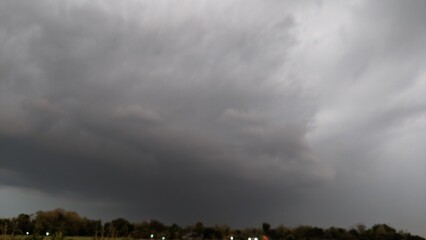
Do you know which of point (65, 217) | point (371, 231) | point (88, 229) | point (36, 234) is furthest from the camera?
point (371, 231)

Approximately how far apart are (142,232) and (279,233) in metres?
57.1

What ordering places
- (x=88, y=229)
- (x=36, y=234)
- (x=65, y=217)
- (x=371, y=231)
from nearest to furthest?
1. (x=36, y=234)
2. (x=88, y=229)
3. (x=65, y=217)
4. (x=371, y=231)

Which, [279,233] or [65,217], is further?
[279,233]

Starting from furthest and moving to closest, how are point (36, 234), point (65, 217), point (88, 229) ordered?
point (65, 217) < point (88, 229) < point (36, 234)

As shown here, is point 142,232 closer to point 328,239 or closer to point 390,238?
point 328,239

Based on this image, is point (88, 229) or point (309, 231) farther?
point (309, 231)

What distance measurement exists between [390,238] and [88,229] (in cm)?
11054

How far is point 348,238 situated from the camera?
16138 cm

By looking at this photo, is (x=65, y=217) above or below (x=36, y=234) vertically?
above

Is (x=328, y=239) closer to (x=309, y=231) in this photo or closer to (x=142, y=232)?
(x=309, y=231)

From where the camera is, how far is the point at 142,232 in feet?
Answer: 518

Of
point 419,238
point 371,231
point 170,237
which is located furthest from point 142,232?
point 419,238

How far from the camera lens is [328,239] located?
162750 mm

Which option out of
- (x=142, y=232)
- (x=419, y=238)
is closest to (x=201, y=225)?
(x=142, y=232)
